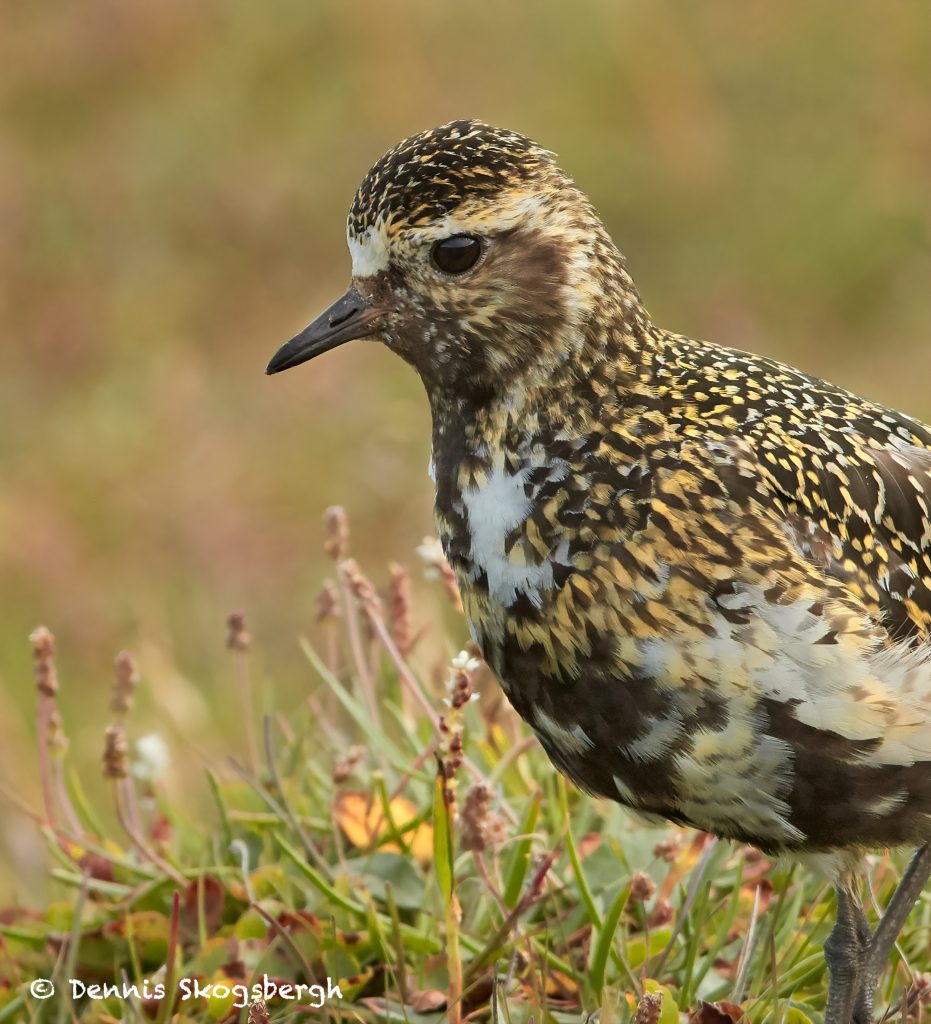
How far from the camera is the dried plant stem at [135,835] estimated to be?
4230 mm

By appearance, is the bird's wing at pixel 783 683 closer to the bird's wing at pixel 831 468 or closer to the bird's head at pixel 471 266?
the bird's wing at pixel 831 468

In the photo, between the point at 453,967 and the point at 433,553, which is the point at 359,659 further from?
the point at 453,967

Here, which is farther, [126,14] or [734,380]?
[126,14]

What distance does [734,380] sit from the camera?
3.93m

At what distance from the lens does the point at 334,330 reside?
12.7ft

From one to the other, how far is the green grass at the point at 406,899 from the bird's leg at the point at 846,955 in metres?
0.13

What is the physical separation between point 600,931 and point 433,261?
1609 mm

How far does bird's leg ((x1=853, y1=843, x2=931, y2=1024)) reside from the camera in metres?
3.76

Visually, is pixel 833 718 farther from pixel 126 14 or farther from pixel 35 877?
pixel 126 14

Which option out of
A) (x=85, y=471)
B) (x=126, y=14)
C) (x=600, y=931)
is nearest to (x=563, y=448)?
(x=600, y=931)

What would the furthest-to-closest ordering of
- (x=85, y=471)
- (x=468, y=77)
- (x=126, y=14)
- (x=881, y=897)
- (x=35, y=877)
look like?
(x=126, y=14) → (x=468, y=77) → (x=85, y=471) → (x=35, y=877) → (x=881, y=897)

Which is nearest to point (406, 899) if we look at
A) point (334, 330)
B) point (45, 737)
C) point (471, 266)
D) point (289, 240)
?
point (45, 737)

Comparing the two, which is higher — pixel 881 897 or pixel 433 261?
pixel 433 261

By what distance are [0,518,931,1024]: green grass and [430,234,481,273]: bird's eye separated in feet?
2.81
